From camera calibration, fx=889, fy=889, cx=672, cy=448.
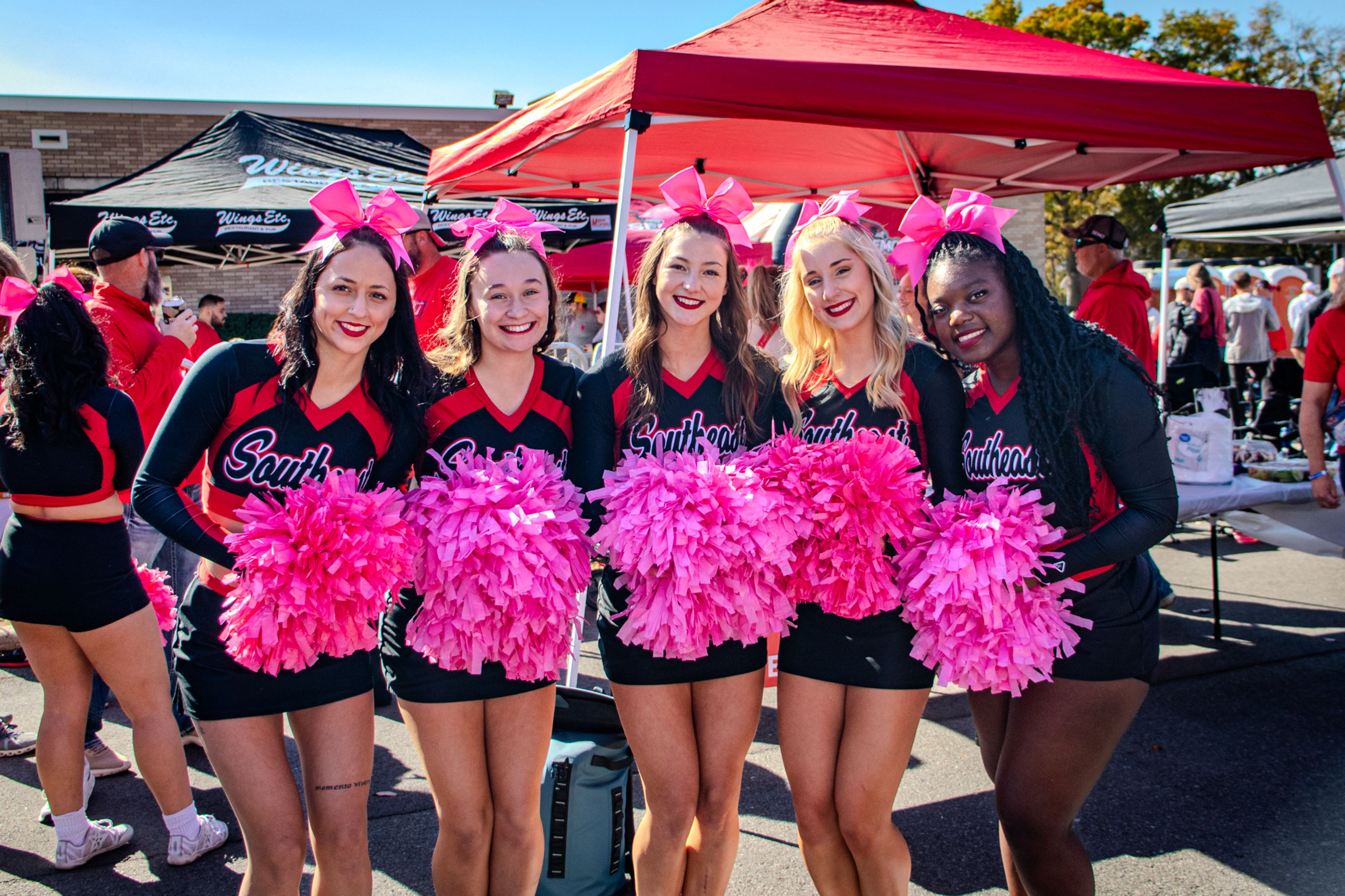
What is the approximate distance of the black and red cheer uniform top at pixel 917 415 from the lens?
88.7 inches

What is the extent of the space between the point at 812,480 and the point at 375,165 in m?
7.97

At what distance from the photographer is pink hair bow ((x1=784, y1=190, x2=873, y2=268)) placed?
A: 7.99 feet

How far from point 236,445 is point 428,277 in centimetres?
264

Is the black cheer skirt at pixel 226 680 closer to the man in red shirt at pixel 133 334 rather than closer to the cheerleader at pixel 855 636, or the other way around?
the cheerleader at pixel 855 636

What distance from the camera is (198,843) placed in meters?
2.95

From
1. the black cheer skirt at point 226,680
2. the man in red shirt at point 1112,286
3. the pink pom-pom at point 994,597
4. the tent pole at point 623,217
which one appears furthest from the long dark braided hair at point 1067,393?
the man in red shirt at point 1112,286

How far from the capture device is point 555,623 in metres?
2.10

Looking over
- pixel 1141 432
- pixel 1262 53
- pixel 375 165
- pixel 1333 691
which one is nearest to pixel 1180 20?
pixel 1262 53

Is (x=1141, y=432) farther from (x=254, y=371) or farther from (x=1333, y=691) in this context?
(x=1333, y=691)

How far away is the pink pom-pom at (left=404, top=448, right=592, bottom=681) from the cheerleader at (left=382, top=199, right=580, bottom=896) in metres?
0.10

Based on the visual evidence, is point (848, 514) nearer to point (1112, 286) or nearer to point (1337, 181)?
point (1337, 181)

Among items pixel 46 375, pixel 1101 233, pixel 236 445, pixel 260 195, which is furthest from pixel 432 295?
pixel 260 195

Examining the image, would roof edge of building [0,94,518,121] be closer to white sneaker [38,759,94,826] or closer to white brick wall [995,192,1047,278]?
white brick wall [995,192,1047,278]

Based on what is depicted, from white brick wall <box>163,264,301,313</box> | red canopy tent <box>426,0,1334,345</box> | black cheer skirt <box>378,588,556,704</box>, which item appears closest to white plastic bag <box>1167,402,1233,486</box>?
red canopy tent <box>426,0,1334,345</box>
